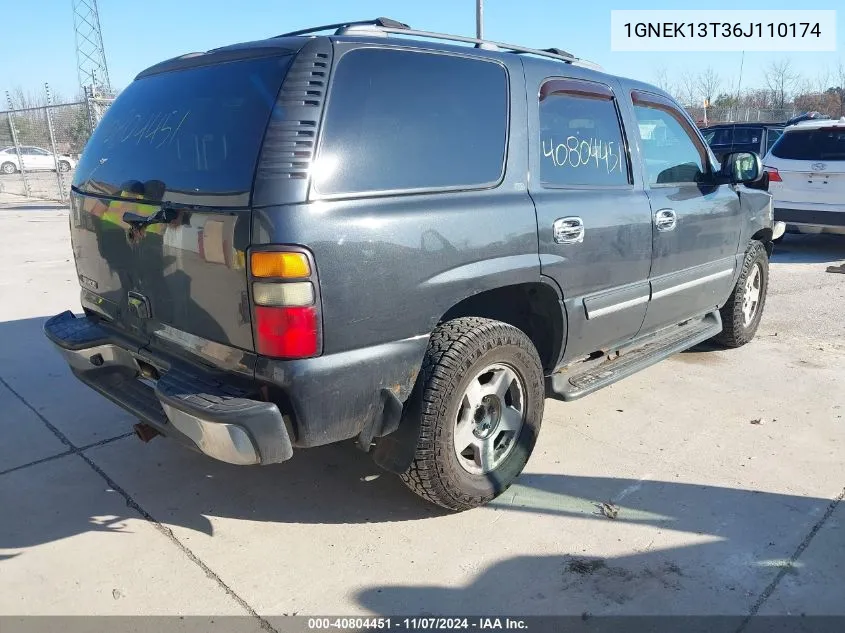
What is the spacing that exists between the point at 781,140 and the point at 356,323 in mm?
9026

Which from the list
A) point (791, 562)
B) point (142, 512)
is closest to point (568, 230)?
point (791, 562)

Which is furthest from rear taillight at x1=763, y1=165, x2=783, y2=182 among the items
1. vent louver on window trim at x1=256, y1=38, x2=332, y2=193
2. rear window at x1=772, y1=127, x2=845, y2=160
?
vent louver on window trim at x1=256, y1=38, x2=332, y2=193

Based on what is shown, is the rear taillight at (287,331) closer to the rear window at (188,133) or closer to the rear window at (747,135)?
the rear window at (188,133)

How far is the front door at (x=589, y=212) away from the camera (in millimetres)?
3164

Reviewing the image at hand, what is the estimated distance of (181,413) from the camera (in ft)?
7.97

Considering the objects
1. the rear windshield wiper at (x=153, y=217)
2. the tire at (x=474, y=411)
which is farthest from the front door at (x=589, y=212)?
the rear windshield wiper at (x=153, y=217)

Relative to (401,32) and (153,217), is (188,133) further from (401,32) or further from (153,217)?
(401,32)

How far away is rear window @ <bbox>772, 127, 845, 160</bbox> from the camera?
878 cm

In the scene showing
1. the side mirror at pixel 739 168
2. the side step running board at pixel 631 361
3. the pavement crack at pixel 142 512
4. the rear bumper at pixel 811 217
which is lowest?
the pavement crack at pixel 142 512

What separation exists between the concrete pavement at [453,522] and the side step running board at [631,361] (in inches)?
14.5

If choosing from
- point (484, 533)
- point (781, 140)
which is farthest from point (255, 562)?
point (781, 140)

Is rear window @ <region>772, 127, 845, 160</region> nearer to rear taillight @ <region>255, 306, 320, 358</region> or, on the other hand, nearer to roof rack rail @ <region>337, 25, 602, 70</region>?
roof rack rail @ <region>337, 25, 602, 70</region>

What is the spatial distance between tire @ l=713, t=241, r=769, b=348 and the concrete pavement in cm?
78

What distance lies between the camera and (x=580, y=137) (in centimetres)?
347
